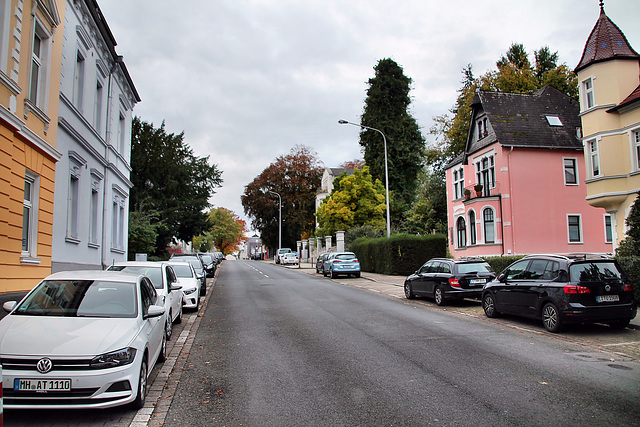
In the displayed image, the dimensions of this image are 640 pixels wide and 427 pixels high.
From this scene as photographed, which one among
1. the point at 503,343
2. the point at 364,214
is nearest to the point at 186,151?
the point at 364,214

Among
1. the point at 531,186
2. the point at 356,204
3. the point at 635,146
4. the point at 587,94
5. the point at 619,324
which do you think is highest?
the point at 587,94

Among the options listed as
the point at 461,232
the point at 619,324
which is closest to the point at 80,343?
the point at 619,324

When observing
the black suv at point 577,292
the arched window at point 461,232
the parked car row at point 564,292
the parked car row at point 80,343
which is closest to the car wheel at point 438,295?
the parked car row at point 564,292

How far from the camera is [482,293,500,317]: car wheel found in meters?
12.7

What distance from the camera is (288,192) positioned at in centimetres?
6612

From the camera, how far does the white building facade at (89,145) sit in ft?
46.1

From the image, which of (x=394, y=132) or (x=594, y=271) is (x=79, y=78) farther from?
(x=394, y=132)

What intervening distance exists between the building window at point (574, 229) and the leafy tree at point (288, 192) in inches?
1508

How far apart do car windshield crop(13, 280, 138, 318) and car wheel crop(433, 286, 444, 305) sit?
11.0 meters

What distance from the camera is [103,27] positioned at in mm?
17656

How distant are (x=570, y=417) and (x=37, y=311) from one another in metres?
6.07

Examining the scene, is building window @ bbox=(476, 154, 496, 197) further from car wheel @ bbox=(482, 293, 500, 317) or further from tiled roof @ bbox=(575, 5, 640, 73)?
car wheel @ bbox=(482, 293, 500, 317)

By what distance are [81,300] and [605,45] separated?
22645 millimetres

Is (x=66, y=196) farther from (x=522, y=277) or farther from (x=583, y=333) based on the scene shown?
(x=583, y=333)
